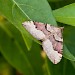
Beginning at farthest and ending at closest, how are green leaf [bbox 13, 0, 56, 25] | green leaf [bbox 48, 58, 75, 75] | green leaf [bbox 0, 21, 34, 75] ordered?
green leaf [bbox 0, 21, 34, 75], green leaf [bbox 48, 58, 75, 75], green leaf [bbox 13, 0, 56, 25]

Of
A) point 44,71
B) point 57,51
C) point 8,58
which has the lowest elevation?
point 44,71

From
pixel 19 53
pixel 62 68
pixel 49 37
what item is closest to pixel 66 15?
pixel 49 37

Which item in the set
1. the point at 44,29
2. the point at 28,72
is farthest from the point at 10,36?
the point at 44,29

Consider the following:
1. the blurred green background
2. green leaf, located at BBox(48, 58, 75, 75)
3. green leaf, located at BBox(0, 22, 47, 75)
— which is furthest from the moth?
green leaf, located at BBox(0, 22, 47, 75)

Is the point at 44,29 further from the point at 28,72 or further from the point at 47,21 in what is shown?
the point at 28,72

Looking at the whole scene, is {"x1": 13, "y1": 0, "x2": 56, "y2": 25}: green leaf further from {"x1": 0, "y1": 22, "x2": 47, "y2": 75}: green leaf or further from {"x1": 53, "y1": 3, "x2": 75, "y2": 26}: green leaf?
{"x1": 0, "y1": 22, "x2": 47, "y2": 75}: green leaf

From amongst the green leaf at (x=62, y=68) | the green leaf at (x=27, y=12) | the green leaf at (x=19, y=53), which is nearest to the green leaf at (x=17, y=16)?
the green leaf at (x=27, y=12)
